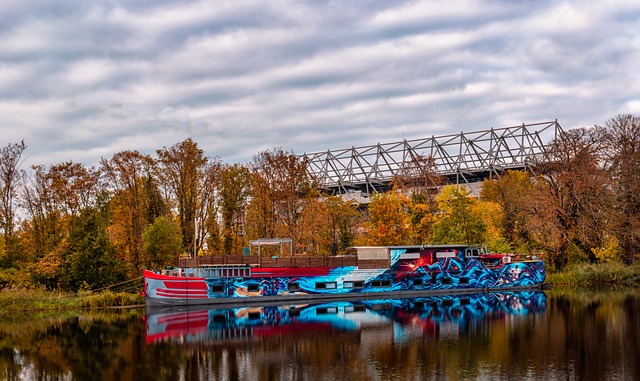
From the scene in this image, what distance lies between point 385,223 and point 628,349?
3930 cm

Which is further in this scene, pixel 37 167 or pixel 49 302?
pixel 37 167

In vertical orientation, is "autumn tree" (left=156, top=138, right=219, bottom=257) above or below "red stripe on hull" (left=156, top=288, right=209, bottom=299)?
above

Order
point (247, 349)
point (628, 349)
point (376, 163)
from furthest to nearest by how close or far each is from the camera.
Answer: point (376, 163)
point (247, 349)
point (628, 349)

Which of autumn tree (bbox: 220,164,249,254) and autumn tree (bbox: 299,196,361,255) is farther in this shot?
autumn tree (bbox: 220,164,249,254)

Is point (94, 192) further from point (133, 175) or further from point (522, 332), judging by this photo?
point (522, 332)

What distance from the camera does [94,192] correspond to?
64.1 meters

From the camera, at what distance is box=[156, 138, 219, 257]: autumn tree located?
6662cm

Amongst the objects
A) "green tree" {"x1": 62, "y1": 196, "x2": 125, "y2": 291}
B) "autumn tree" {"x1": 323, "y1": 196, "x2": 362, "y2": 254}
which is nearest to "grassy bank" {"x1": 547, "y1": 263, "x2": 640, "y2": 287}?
"autumn tree" {"x1": 323, "y1": 196, "x2": 362, "y2": 254}

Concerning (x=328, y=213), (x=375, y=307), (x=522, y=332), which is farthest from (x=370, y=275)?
(x=522, y=332)

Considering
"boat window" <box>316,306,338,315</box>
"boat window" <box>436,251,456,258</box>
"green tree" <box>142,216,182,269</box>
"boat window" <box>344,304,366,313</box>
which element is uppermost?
"green tree" <box>142,216,182,269</box>

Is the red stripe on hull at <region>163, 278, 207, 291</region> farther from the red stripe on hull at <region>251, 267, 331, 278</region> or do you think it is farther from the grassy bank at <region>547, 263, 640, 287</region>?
the grassy bank at <region>547, 263, 640, 287</region>

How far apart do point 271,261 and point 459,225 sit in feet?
71.8

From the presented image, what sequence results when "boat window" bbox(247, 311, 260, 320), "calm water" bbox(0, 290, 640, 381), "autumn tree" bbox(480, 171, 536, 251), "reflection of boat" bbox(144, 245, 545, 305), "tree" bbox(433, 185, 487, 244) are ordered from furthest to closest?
"autumn tree" bbox(480, 171, 536, 251) → "tree" bbox(433, 185, 487, 244) → "reflection of boat" bbox(144, 245, 545, 305) → "boat window" bbox(247, 311, 260, 320) → "calm water" bbox(0, 290, 640, 381)

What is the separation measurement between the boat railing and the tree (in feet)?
Result: 46.0
